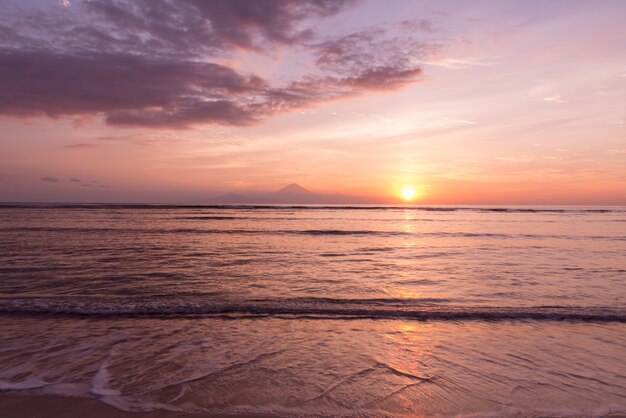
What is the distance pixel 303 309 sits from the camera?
31.1ft

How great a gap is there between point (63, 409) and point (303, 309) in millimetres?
5616

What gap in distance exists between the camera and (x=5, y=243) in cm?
2245

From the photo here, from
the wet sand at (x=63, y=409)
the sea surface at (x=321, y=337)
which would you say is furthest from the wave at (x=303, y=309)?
the wet sand at (x=63, y=409)

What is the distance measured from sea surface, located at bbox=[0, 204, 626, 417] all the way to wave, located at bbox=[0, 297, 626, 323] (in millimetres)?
52

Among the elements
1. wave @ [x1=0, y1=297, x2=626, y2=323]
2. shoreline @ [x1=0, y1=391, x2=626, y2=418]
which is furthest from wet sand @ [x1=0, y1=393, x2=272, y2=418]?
wave @ [x1=0, y1=297, x2=626, y2=323]

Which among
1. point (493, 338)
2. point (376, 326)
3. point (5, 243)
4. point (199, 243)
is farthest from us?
point (199, 243)

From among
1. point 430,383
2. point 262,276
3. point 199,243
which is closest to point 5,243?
point 199,243

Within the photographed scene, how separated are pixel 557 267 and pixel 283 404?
15507 millimetres

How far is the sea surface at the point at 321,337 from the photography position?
16.9ft

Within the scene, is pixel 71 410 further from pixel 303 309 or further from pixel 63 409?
pixel 303 309

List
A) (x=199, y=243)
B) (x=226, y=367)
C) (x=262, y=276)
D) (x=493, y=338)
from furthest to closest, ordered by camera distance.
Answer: (x=199, y=243) < (x=262, y=276) < (x=493, y=338) < (x=226, y=367)

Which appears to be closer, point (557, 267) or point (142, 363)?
point (142, 363)

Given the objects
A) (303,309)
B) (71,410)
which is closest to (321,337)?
(303,309)

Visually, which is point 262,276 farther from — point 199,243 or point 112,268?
point 199,243
